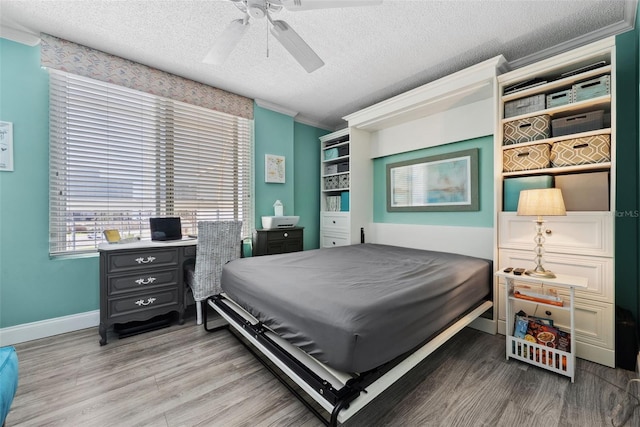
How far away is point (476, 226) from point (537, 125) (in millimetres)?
1117

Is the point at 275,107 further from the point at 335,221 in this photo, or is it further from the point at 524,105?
the point at 524,105

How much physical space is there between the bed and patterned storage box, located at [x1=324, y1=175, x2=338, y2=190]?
2087 mm

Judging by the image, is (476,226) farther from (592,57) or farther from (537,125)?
(592,57)

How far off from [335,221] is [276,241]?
1059 mm

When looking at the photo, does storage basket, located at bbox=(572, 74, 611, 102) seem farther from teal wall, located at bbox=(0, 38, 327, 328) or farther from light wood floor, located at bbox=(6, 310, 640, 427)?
teal wall, located at bbox=(0, 38, 327, 328)

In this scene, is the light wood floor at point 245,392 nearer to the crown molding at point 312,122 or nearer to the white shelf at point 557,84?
the white shelf at point 557,84

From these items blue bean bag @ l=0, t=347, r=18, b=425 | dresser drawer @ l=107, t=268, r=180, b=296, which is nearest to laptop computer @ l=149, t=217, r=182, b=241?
dresser drawer @ l=107, t=268, r=180, b=296

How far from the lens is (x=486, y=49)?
7.94 ft

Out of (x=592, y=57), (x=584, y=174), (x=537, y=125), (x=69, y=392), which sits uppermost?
(x=592, y=57)

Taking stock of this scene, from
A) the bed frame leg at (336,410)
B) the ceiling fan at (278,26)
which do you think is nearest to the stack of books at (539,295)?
the bed frame leg at (336,410)

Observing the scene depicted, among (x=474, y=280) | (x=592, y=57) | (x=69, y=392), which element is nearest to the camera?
(x=69, y=392)

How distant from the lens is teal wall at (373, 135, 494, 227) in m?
2.78

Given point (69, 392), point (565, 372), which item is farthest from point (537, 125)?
point (69, 392)

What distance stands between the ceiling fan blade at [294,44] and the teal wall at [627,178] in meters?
A: 2.48
